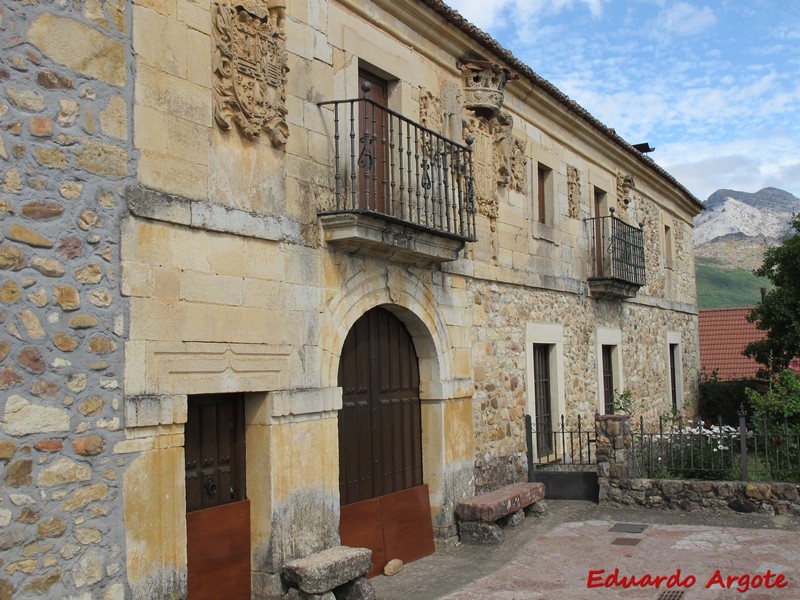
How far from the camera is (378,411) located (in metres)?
8.00

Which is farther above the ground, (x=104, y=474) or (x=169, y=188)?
(x=169, y=188)

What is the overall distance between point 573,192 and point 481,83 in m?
3.73

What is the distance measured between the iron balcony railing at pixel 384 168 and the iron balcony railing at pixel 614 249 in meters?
5.02

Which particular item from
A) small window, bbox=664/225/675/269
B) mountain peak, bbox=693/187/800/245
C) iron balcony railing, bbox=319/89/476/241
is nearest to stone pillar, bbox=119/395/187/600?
iron balcony railing, bbox=319/89/476/241

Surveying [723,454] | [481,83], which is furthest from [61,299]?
[723,454]

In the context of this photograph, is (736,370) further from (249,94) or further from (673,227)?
(249,94)

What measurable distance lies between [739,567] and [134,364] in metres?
5.70

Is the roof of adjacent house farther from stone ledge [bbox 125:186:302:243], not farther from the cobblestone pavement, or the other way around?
the cobblestone pavement

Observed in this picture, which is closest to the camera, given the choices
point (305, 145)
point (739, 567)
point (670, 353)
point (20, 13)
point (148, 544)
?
point (20, 13)

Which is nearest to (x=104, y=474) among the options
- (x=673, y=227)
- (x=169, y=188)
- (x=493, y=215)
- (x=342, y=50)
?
(x=169, y=188)

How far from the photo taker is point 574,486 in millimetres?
10805

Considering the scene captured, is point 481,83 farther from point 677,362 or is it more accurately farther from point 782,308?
point 677,362

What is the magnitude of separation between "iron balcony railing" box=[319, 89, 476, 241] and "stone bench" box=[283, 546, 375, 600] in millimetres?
2826

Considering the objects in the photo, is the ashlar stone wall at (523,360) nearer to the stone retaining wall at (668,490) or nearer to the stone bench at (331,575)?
the stone retaining wall at (668,490)
